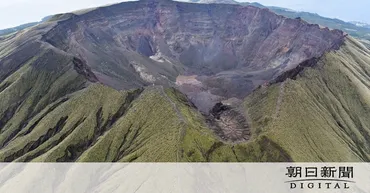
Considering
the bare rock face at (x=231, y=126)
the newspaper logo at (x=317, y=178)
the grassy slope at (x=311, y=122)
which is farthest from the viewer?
the bare rock face at (x=231, y=126)

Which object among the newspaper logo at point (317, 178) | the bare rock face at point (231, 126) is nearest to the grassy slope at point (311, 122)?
the newspaper logo at point (317, 178)

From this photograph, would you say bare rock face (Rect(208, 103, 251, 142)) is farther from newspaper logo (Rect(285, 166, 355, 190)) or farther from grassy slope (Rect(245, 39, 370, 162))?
newspaper logo (Rect(285, 166, 355, 190))

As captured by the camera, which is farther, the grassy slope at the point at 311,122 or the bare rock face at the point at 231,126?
the bare rock face at the point at 231,126

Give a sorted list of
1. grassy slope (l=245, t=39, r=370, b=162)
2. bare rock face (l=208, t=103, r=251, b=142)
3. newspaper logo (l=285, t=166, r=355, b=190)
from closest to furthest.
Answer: newspaper logo (l=285, t=166, r=355, b=190), grassy slope (l=245, t=39, r=370, b=162), bare rock face (l=208, t=103, r=251, b=142)

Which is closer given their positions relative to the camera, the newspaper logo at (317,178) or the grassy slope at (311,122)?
the newspaper logo at (317,178)

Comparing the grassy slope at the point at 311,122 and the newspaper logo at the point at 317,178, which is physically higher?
the grassy slope at the point at 311,122

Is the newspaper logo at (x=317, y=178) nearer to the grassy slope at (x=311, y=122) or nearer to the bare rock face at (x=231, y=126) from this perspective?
the grassy slope at (x=311, y=122)

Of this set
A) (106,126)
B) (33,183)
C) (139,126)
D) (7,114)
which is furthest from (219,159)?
(7,114)

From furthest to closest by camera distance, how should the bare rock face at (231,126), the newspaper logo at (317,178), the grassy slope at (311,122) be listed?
the bare rock face at (231,126)
the grassy slope at (311,122)
the newspaper logo at (317,178)

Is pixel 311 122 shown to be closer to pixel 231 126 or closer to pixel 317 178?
pixel 231 126

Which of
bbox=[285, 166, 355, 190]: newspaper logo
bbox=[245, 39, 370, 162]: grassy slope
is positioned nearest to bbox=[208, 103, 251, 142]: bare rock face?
bbox=[245, 39, 370, 162]: grassy slope

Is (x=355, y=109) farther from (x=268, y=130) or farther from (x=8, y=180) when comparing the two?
(x=8, y=180)
